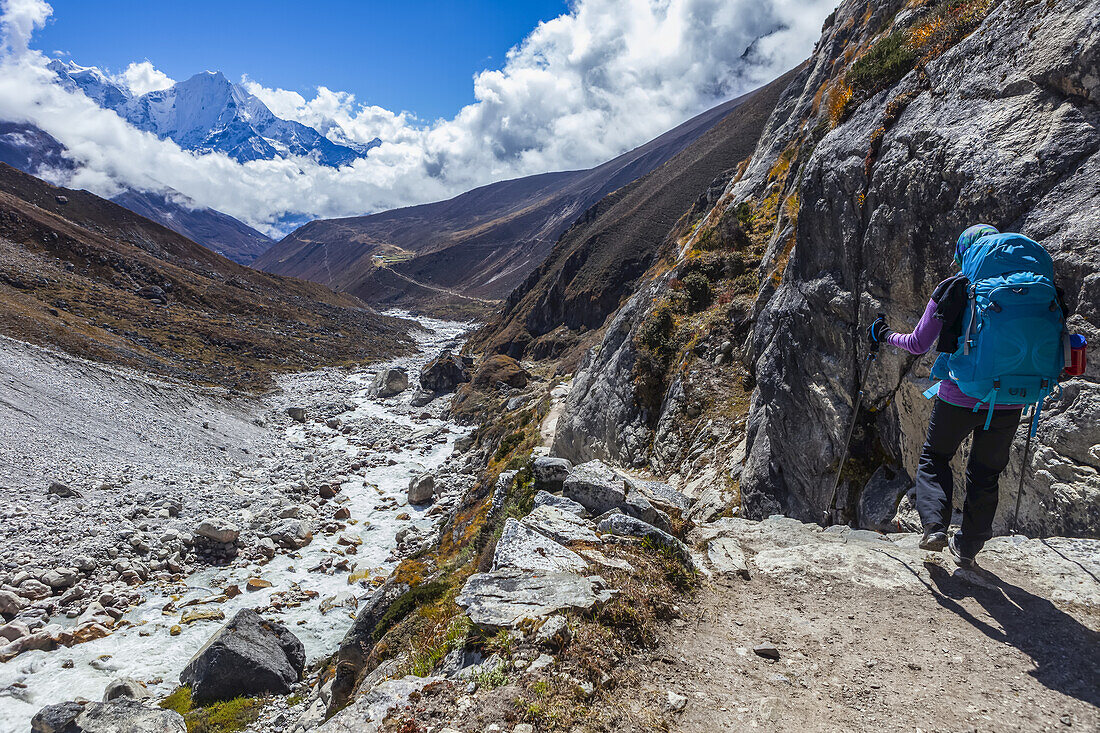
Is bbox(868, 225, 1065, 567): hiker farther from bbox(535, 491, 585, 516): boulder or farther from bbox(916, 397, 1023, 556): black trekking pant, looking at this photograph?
bbox(535, 491, 585, 516): boulder

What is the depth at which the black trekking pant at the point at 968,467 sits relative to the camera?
4285mm

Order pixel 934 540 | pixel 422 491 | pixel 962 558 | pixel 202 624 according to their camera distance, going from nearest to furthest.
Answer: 1. pixel 962 558
2. pixel 934 540
3. pixel 202 624
4. pixel 422 491

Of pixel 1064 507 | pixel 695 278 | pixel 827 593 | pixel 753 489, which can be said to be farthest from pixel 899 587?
pixel 695 278

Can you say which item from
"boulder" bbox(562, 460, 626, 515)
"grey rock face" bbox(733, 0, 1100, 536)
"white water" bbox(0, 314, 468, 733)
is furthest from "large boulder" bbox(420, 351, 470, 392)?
"boulder" bbox(562, 460, 626, 515)

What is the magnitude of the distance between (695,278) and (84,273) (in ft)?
256

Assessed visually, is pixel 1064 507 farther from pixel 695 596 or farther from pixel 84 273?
pixel 84 273

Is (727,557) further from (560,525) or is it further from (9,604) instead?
(9,604)

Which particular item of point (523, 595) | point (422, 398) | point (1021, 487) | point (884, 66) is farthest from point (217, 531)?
point (422, 398)

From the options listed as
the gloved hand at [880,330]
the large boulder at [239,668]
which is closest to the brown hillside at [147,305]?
the large boulder at [239,668]

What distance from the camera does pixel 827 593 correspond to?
4965 mm

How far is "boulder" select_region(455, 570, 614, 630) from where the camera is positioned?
428 centimetres

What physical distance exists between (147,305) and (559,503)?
73.6m

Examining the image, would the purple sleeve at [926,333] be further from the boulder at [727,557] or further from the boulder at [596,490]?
the boulder at [596,490]

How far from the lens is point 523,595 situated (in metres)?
4.58
